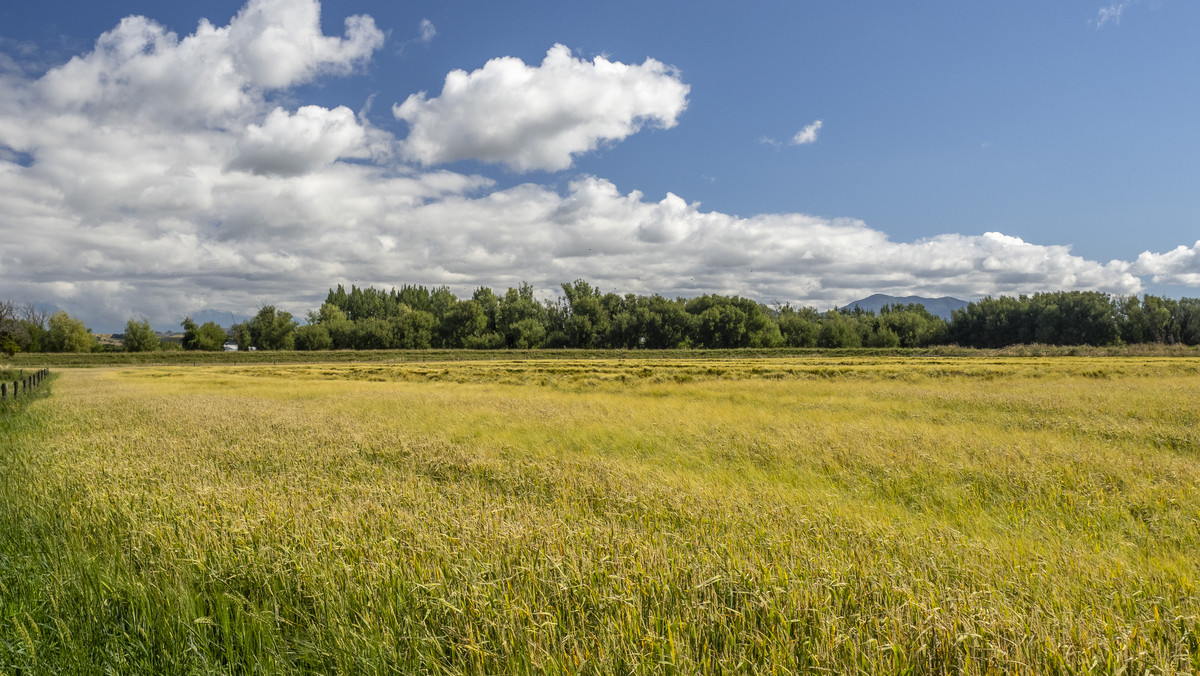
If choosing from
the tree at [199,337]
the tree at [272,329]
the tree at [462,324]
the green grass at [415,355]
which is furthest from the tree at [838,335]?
the tree at [199,337]

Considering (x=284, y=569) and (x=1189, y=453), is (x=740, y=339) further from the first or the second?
(x=284, y=569)

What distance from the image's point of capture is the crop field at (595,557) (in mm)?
3672

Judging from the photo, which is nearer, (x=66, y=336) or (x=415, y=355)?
(x=415, y=355)

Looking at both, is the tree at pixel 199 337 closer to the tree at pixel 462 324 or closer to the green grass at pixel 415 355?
the green grass at pixel 415 355

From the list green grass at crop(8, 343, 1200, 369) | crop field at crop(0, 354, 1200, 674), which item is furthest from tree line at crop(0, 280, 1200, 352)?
crop field at crop(0, 354, 1200, 674)

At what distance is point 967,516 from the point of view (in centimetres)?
728

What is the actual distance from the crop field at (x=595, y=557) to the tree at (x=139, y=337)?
493 ft

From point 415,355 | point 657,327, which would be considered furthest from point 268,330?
point 657,327

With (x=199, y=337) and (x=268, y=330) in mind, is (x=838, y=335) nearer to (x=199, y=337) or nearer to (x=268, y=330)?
(x=268, y=330)

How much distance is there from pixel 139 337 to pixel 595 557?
16395 cm

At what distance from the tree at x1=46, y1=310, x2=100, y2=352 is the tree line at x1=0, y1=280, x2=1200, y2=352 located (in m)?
0.22

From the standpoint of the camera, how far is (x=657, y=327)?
5453 inches

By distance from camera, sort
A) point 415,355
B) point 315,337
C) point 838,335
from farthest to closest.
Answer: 1. point 838,335
2. point 315,337
3. point 415,355

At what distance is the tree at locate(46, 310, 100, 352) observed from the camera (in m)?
121
